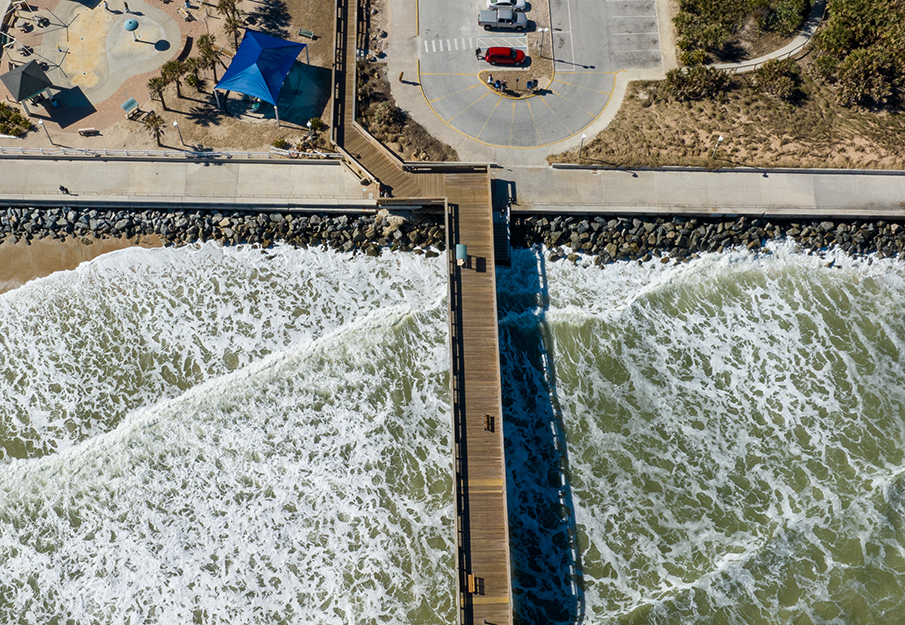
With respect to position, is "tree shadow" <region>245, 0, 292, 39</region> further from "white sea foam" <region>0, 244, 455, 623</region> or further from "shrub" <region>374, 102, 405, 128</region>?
"white sea foam" <region>0, 244, 455, 623</region>

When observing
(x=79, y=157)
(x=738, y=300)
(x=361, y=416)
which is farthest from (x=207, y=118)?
(x=738, y=300)

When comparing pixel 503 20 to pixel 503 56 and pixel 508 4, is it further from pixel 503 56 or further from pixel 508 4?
pixel 503 56

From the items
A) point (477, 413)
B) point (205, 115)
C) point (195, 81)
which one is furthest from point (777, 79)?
point (195, 81)

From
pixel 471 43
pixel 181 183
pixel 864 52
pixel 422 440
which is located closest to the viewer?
pixel 422 440

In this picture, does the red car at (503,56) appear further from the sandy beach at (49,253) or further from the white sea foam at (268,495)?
the sandy beach at (49,253)

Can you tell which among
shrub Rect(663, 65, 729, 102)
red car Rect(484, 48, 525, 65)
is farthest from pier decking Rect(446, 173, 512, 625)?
shrub Rect(663, 65, 729, 102)

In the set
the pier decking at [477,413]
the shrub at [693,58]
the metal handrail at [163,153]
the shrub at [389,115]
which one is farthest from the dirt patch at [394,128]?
the shrub at [693,58]
